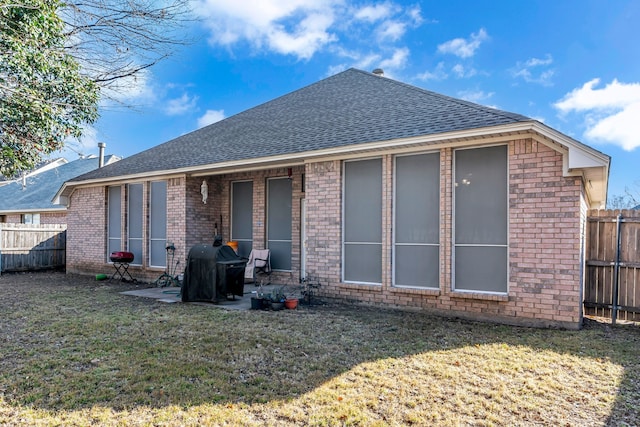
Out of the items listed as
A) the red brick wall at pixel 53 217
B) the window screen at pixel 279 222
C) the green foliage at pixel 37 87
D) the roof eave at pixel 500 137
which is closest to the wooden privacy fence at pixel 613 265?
the roof eave at pixel 500 137

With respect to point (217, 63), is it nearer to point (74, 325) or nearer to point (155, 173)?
point (155, 173)

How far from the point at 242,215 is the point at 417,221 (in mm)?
5470

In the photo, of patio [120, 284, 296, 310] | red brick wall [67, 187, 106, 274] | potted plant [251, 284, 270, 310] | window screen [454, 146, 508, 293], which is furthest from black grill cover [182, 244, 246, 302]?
red brick wall [67, 187, 106, 274]

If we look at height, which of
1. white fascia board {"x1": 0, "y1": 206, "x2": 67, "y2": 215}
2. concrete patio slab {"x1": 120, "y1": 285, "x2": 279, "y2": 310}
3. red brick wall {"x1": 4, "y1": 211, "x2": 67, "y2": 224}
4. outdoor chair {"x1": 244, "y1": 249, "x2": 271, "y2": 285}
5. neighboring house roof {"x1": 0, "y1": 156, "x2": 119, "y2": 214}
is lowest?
concrete patio slab {"x1": 120, "y1": 285, "x2": 279, "y2": 310}

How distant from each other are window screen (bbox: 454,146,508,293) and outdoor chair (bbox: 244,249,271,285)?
195 inches

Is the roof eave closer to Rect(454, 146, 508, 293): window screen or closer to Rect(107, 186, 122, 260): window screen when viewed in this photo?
Rect(454, 146, 508, 293): window screen

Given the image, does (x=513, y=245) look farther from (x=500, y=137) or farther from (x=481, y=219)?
(x=500, y=137)

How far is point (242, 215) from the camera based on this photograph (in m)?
11.0

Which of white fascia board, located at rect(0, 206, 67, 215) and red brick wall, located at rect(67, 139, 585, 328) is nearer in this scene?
red brick wall, located at rect(67, 139, 585, 328)

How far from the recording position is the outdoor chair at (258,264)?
10039 millimetres

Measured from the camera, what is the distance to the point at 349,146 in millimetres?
7504

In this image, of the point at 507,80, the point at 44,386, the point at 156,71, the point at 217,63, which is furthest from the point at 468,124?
the point at 507,80

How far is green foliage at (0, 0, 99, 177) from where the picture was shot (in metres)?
5.05

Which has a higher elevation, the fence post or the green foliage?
the green foliage
